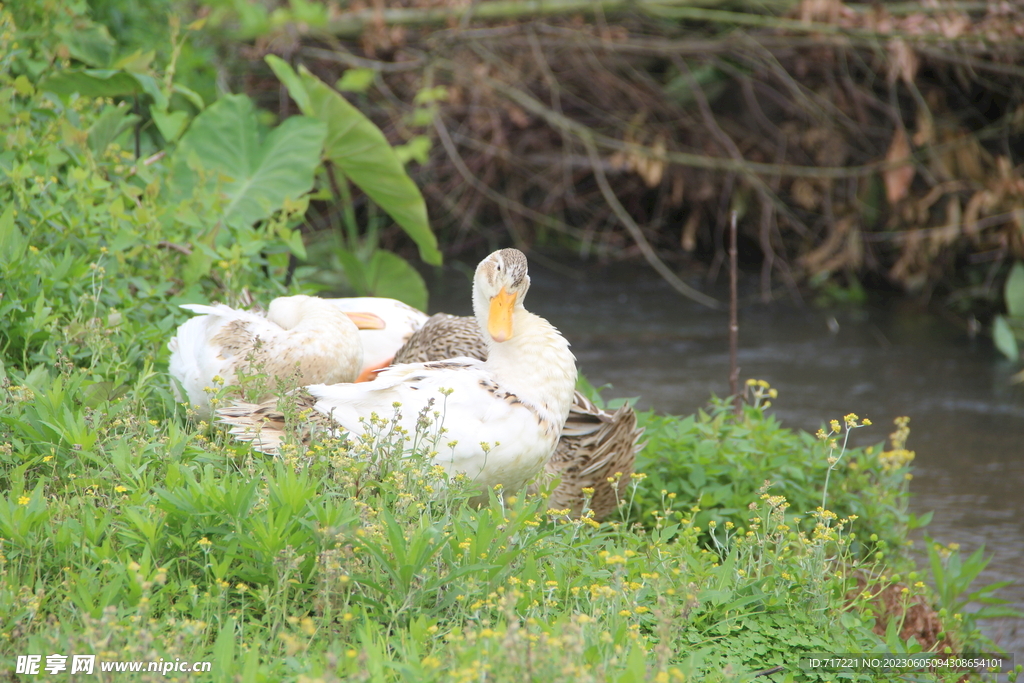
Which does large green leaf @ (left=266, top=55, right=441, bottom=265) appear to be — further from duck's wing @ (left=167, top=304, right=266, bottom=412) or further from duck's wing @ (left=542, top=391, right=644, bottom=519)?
duck's wing @ (left=542, top=391, right=644, bottom=519)

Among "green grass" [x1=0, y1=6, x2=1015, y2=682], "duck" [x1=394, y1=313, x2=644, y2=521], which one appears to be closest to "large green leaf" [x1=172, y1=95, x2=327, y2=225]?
"green grass" [x1=0, y1=6, x2=1015, y2=682]

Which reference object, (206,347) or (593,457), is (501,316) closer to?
(593,457)


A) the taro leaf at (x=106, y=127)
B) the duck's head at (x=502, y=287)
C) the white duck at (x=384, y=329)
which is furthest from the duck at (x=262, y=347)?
the taro leaf at (x=106, y=127)

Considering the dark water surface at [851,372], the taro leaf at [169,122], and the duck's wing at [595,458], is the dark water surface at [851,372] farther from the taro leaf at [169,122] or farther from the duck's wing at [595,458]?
the taro leaf at [169,122]

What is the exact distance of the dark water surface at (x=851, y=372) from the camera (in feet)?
11.7

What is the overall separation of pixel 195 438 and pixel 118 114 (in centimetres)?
191

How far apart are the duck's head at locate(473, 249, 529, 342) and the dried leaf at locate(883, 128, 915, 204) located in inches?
140

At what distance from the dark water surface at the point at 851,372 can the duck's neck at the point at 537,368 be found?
1528mm

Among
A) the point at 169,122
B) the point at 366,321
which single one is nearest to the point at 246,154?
the point at 169,122

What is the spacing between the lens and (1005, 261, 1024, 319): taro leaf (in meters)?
5.22

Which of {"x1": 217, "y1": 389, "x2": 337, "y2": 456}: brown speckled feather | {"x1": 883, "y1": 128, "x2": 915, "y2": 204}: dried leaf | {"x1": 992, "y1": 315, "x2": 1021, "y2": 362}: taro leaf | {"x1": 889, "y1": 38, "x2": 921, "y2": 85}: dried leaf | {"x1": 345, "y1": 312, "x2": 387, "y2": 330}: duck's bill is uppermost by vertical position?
{"x1": 889, "y1": 38, "x2": 921, "y2": 85}: dried leaf

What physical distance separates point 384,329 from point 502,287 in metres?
1.08

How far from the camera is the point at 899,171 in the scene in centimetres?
550

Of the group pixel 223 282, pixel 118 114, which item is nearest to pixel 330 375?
pixel 223 282
